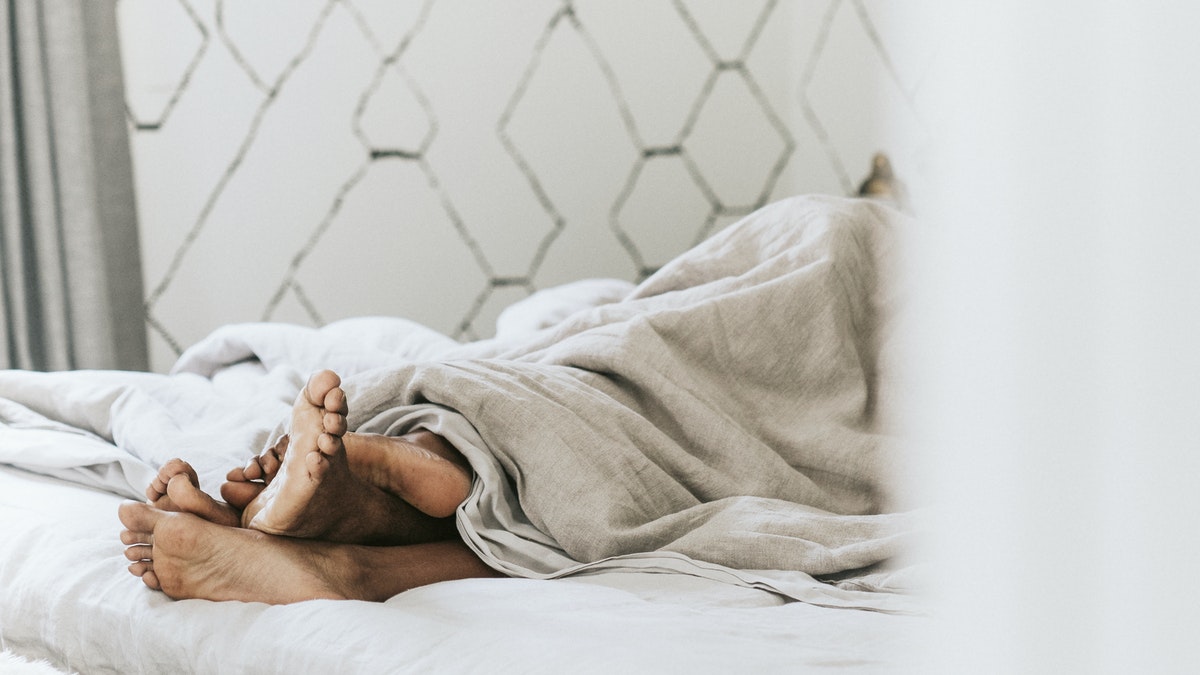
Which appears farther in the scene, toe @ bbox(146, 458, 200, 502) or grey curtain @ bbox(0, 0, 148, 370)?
grey curtain @ bbox(0, 0, 148, 370)


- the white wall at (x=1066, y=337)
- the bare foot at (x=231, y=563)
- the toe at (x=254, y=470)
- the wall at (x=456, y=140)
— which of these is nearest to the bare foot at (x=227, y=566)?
the bare foot at (x=231, y=563)

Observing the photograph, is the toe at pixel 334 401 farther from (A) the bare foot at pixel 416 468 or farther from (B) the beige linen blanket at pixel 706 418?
(B) the beige linen blanket at pixel 706 418

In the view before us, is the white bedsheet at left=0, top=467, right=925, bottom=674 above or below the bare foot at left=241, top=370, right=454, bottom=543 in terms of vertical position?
below

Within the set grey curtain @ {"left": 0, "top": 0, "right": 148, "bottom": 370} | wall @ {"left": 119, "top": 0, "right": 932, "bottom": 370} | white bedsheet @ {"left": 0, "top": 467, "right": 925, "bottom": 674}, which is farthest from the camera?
wall @ {"left": 119, "top": 0, "right": 932, "bottom": 370}

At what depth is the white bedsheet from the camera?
0.65m

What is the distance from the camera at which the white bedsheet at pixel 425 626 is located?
2.14 feet

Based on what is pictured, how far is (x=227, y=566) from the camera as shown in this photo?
80 cm

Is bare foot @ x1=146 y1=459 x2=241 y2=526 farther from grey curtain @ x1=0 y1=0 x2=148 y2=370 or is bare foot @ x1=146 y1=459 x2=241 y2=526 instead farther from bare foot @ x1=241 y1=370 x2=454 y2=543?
grey curtain @ x1=0 y1=0 x2=148 y2=370

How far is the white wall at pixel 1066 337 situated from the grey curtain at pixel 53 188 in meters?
2.26

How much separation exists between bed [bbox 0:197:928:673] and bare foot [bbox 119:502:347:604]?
0.04ft

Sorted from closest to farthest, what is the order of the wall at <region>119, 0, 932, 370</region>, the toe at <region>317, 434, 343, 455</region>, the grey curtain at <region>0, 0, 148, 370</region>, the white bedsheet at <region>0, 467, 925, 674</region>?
the white bedsheet at <region>0, 467, 925, 674</region> < the toe at <region>317, 434, 343, 455</region> < the grey curtain at <region>0, 0, 148, 370</region> < the wall at <region>119, 0, 932, 370</region>

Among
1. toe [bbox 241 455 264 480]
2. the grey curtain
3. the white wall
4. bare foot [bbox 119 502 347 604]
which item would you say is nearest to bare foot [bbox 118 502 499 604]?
bare foot [bbox 119 502 347 604]

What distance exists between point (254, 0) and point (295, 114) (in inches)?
11.0

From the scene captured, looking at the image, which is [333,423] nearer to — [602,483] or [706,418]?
[602,483]
